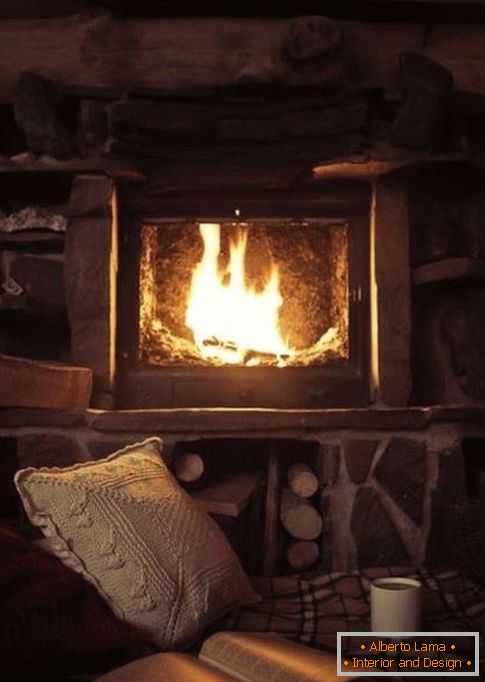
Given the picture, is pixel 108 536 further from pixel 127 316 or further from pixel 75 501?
pixel 127 316

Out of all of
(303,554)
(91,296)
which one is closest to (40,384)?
(91,296)

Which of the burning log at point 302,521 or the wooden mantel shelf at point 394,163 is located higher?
the wooden mantel shelf at point 394,163

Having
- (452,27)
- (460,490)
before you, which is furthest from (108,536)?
(452,27)

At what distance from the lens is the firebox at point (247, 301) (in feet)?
8.84

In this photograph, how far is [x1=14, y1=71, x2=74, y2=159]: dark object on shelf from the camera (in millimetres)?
2506

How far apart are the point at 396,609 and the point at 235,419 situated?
2.78 ft

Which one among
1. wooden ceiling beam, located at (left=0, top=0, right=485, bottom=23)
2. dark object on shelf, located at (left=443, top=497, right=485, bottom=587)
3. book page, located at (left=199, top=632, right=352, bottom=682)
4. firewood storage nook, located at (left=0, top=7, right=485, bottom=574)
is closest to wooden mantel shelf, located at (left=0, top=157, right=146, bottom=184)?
firewood storage nook, located at (left=0, top=7, right=485, bottom=574)

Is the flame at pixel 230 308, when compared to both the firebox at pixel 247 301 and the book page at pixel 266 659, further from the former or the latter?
the book page at pixel 266 659

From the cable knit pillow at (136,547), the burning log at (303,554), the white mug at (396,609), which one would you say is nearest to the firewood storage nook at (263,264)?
the burning log at (303,554)

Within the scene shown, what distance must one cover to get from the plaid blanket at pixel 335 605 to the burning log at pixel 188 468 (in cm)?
34

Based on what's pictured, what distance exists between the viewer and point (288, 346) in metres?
2.81

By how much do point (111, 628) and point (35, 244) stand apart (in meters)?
1.48

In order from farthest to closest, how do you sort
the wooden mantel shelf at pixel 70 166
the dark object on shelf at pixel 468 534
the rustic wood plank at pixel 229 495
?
the wooden mantel shelf at pixel 70 166, the rustic wood plank at pixel 229 495, the dark object on shelf at pixel 468 534

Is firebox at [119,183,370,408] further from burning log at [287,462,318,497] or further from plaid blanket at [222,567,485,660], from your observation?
plaid blanket at [222,567,485,660]
